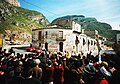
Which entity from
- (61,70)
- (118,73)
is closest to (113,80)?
(118,73)

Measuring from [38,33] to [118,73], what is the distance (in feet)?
141

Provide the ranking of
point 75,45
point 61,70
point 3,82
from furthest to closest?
point 75,45
point 61,70
point 3,82

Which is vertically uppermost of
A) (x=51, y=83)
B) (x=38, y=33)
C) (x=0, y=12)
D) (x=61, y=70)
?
(x=0, y=12)

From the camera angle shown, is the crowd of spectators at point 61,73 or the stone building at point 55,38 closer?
the crowd of spectators at point 61,73

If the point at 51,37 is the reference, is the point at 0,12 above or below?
above

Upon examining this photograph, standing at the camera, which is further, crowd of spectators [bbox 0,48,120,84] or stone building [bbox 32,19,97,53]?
stone building [bbox 32,19,97,53]

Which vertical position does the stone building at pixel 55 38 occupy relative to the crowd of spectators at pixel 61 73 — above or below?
above

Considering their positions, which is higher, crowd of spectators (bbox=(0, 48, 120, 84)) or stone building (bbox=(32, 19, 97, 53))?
stone building (bbox=(32, 19, 97, 53))

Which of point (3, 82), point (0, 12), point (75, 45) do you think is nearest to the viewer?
point (3, 82)

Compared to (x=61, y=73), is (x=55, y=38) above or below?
above

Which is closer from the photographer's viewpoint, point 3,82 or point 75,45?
point 3,82

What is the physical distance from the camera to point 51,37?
46969mm

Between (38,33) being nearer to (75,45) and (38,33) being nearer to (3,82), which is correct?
(75,45)

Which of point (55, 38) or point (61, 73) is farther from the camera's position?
point (55, 38)
